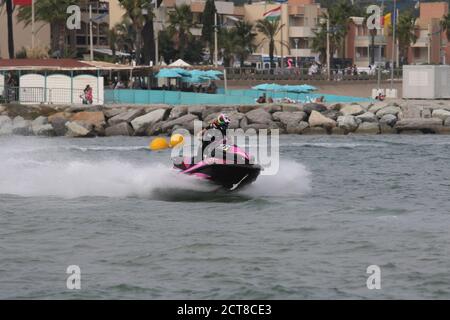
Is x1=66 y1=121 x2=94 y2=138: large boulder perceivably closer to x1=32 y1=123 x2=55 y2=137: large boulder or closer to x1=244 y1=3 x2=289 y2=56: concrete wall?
x1=32 y1=123 x2=55 y2=137: large boulder

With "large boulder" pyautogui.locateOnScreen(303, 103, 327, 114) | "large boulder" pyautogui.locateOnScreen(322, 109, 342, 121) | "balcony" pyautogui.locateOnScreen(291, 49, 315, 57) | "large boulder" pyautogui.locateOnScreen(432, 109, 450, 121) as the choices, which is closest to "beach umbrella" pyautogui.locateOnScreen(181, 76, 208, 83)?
"large boulder" pyautogui.locateOnScreen(303, 103, 327, 114)

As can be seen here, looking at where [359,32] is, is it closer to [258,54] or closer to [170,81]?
[258,54]

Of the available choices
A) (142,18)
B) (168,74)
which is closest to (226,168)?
(168,74)

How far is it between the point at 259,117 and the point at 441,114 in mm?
9522

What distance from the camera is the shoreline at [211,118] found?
5419 cm

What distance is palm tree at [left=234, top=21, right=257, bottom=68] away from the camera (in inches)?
4437

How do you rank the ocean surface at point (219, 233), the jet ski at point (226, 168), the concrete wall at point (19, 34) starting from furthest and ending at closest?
the concrete wall at point (19, 34) → the jet ski at point (226, 168) → the ocean surface at point (219, 233)

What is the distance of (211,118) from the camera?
54719 mm

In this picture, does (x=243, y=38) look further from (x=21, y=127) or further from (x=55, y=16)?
(x=21, y=127)

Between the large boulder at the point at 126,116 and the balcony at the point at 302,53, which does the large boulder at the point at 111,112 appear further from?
the balcony at the point at 302,53

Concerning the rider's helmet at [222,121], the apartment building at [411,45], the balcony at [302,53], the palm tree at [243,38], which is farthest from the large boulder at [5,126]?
the apartment building at [411,45]

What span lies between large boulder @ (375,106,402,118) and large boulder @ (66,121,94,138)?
14.4 metres

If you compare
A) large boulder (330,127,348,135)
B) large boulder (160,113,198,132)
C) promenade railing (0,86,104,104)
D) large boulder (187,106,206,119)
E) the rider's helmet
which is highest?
the rider's helmet

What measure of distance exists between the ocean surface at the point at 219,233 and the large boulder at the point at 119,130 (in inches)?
790
